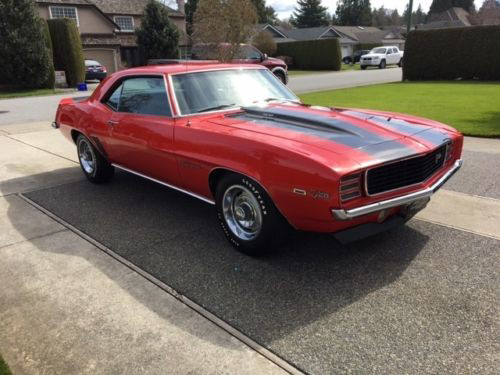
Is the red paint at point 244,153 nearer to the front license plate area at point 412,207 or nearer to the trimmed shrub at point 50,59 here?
the front license plate area at point 412,207

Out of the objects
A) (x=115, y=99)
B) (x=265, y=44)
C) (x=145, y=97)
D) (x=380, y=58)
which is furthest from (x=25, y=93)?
(x=380, y=58)

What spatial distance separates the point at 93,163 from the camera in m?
5.78

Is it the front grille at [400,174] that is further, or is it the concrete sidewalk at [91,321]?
the front grille at [400,174]

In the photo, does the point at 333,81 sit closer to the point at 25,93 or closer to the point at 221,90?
the point at 25,93

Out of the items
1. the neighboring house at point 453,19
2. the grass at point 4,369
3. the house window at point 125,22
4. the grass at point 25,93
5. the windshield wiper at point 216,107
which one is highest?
the neighboring house at point 453,19

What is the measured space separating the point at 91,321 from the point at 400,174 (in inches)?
94.0

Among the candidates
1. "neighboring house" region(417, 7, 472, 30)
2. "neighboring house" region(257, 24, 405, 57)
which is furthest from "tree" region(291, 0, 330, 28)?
"neighboring house" region(417, 7, 472, 30)

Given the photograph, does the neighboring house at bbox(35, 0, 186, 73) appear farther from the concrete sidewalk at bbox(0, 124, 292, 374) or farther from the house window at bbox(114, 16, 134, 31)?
the concrete sidewalk at bbox(0, 124, 292, 374)

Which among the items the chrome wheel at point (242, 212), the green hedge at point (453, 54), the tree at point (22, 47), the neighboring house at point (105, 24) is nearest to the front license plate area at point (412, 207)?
the chrome wheel at point (242, 212)

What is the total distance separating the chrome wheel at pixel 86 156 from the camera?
19.3ft

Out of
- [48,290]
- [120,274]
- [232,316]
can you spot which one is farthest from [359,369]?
[48,290]

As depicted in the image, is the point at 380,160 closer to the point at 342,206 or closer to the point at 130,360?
the point at 342,206

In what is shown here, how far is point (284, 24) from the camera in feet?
296

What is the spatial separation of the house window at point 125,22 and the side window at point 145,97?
3684 cm
